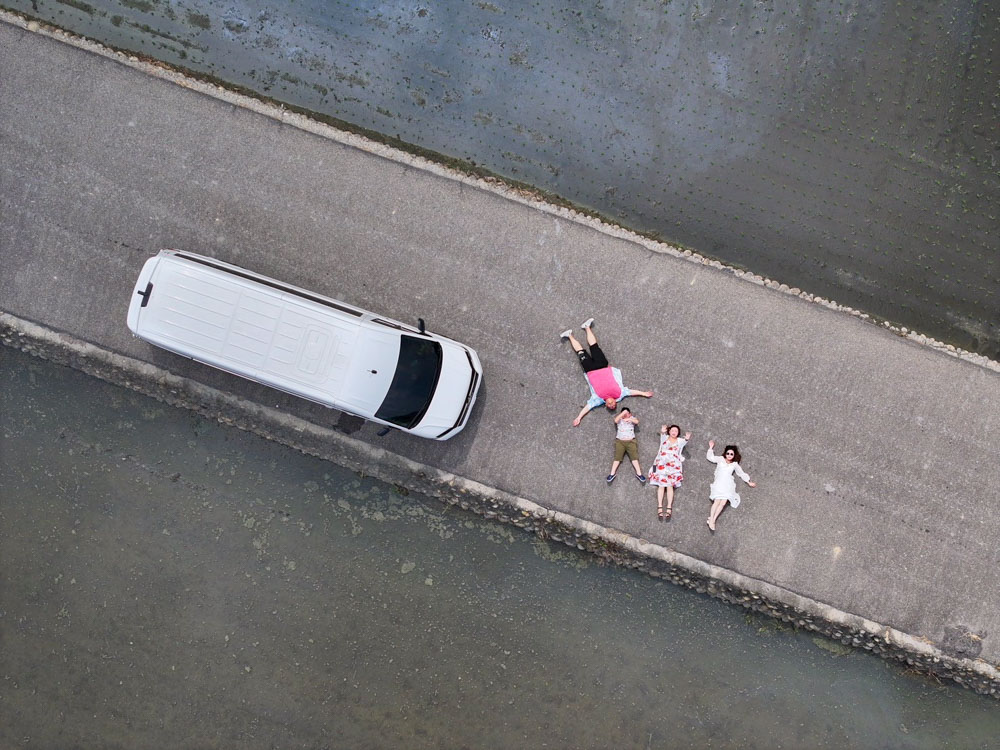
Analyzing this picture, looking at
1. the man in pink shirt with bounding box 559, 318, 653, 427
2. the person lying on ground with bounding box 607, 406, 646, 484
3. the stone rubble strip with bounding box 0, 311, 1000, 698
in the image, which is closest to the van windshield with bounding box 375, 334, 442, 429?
the stone rubble strip with bounding box 0, 311, 1000, 698

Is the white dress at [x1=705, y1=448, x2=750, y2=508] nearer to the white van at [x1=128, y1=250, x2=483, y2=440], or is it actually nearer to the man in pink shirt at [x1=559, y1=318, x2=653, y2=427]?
the man in pink shirt at [x1=559, y1=318, x2=653, y2=427]

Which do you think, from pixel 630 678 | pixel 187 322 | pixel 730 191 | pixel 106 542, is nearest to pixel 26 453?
pixel 106 542

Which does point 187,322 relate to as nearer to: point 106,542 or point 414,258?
point 414,258

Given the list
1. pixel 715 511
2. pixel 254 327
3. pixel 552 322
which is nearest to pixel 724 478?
pixel 715 511

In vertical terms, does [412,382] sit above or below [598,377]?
below

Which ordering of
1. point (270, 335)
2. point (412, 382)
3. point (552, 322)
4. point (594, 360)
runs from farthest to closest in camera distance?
point (552, 322), point (594, 360), point (412, 382), point (270, 335)

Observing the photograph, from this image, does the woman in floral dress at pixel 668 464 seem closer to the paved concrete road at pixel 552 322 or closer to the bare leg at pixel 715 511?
the paved concrete road at pixel 552 322

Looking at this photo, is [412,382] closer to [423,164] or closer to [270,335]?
[270,335]
